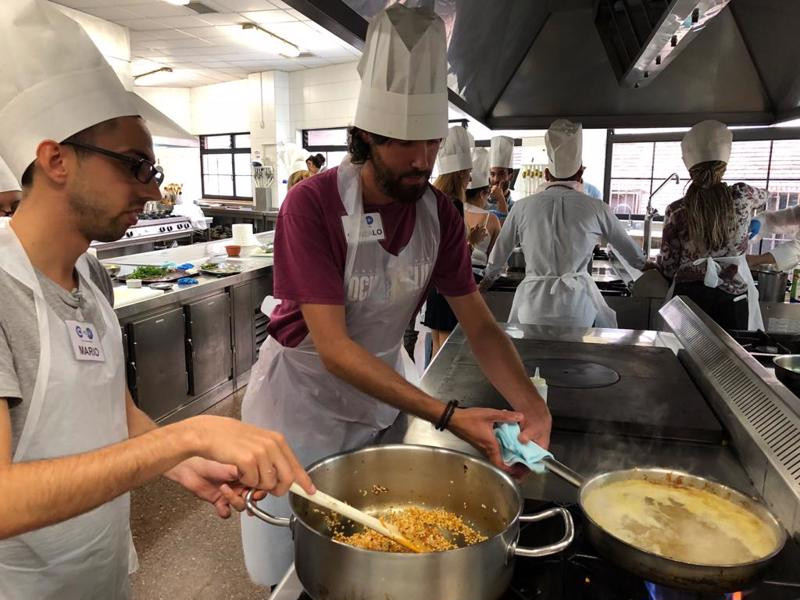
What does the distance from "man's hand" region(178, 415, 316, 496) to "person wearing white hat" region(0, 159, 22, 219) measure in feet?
5.16

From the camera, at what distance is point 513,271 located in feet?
12.4

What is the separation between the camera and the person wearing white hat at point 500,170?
4.28 meters

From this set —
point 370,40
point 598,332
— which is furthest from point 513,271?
point 370,40

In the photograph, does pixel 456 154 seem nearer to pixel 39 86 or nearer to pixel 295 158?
pixel 39 86

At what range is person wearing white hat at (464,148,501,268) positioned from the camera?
3.72 meters

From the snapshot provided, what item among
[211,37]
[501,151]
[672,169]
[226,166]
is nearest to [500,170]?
[501,151]

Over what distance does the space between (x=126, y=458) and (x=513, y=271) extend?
3.26 m

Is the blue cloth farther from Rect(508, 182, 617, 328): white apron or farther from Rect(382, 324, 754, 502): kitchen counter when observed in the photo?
Rect(508, 182, 617, 328): white apron

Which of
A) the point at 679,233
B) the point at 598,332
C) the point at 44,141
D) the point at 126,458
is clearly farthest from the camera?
the point at 679,233

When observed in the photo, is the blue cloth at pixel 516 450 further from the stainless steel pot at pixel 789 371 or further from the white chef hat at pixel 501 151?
the white chef hat at pixel 501 151

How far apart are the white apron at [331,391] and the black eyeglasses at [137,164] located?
55 cm

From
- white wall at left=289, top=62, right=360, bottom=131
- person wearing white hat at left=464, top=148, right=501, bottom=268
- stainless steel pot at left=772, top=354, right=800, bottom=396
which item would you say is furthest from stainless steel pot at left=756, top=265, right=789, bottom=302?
white wall at left=289, top=62, right=360, bottom=131

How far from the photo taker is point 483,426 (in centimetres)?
115

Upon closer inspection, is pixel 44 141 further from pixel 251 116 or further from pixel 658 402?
pixel 251 116
